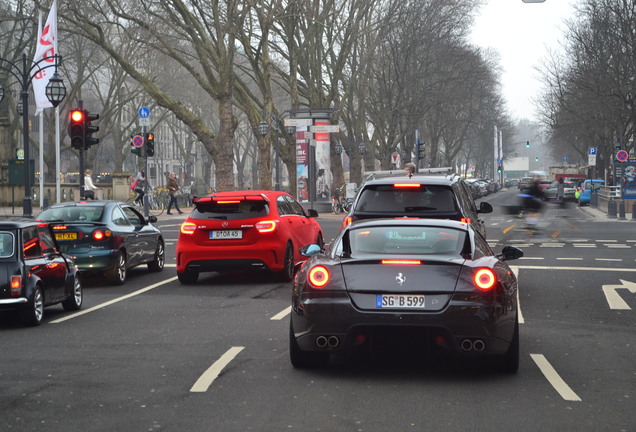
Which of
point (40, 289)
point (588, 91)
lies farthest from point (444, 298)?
point (588, 91)

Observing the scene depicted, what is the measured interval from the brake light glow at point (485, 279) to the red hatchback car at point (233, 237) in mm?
8346

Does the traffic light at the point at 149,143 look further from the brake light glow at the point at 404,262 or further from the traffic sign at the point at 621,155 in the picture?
the brake light glow at the point at 404,262

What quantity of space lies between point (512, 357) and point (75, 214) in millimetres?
10030

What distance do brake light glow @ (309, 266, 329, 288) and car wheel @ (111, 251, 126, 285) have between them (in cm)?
876

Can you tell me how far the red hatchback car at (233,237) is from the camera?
52.9 feet

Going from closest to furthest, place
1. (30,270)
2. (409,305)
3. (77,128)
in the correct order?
(409,305) → (30,270) → (77,128)

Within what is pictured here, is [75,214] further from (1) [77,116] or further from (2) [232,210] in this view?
(1) [77,116]

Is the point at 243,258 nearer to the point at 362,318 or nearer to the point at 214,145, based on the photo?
the point at 362,318

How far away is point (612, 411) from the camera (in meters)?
6.91

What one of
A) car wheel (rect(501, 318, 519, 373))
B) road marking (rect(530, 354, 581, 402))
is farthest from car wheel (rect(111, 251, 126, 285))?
car wheel (rect(501, 318, 519, 373))

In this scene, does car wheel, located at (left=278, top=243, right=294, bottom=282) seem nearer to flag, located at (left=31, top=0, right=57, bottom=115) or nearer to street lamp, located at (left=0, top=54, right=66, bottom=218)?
street lamp, located at (left=0, top=54, right=66, bottom=218)

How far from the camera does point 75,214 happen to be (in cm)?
1662

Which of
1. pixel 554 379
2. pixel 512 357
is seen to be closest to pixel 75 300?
pixel 512 357

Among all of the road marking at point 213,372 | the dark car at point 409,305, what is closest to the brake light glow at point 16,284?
the road marking at point 213,372
